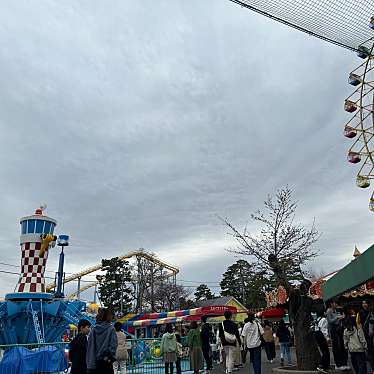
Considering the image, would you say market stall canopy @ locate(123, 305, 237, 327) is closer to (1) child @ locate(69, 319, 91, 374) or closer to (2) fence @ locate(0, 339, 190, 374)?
(2) fence @ locate(0, 339, 190, 374)

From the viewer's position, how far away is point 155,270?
46781 mm

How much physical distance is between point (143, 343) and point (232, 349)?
12.6 ft

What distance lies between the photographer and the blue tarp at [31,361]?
8.69 m

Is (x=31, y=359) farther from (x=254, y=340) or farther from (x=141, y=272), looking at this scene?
(x=141, y=272)

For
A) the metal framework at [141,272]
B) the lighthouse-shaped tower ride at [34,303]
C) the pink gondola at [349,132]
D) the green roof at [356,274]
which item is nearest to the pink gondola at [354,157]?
the pink gondola at [349,132]

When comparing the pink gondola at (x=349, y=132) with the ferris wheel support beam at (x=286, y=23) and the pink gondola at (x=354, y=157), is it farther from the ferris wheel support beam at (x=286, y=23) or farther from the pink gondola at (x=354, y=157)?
the ferris wheel support beam at (x=286, y=23)

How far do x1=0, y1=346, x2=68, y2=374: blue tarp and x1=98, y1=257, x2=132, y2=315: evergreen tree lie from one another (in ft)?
123

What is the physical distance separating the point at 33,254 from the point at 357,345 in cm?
1114

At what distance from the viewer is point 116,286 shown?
4650 cm

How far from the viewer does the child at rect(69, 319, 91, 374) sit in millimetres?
6254

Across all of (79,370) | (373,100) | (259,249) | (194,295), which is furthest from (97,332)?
(194,295)

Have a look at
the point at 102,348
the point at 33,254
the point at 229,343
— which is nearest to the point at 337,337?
the point at 229,343

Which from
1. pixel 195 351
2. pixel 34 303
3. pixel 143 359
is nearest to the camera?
pixel 195 351

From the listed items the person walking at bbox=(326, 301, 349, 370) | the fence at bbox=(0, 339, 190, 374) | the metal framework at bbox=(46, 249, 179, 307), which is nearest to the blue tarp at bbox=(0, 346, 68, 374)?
the fence at bbox=(0, 339, 190, 374)
